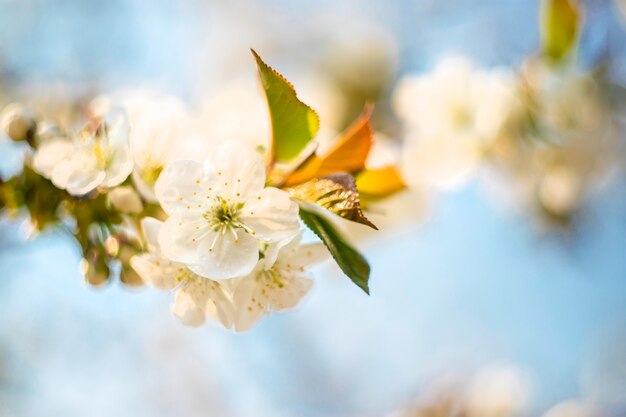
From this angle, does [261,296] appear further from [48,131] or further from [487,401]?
[487,401]

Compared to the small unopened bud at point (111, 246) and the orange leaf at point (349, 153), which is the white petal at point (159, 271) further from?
the orange leaf at point (349, 153)

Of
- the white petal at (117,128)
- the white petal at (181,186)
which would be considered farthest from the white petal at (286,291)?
the white petal at (117,128)

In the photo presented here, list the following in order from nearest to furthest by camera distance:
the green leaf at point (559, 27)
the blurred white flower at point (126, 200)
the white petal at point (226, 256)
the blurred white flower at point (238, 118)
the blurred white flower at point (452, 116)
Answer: the white petal at point (226, 256) < the blurred white flower at point (126, 200) < the blurred white flower at point (238, 118) < the green leaf at point (559, 27) < the blurred white flower at point (452, 116)

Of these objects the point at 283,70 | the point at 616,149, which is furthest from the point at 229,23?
the point at 616,149

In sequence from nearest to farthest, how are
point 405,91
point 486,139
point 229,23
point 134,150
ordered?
point 134,150, point 486,139, point 405,91, point 229,23

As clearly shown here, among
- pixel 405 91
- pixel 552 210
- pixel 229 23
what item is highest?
pixel 405 91

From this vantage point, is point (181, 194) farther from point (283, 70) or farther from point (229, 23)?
point (229, 23)

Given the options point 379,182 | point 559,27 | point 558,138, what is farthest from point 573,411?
point 379,182
